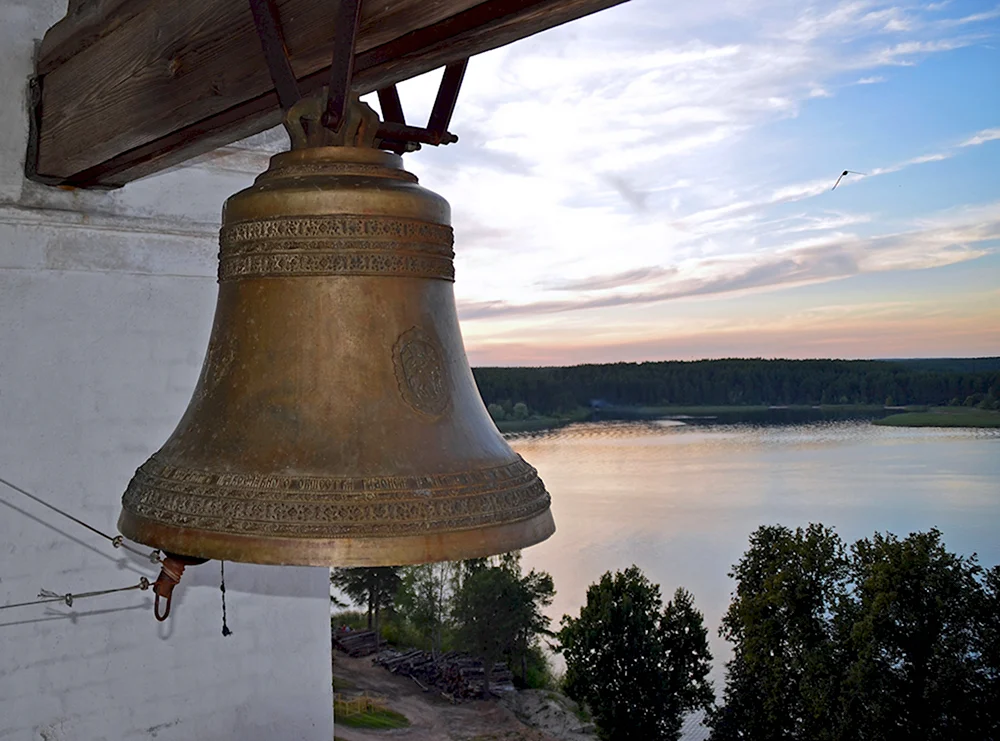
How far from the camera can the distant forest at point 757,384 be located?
12484 millimetres

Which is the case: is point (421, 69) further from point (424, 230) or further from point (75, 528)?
point (75, 528)

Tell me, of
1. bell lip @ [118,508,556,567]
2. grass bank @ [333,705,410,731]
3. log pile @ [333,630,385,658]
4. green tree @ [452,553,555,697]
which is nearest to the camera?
bell lip @ [118,508,556,567]

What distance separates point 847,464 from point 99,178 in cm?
1742

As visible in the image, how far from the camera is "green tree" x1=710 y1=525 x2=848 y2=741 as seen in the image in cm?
1353

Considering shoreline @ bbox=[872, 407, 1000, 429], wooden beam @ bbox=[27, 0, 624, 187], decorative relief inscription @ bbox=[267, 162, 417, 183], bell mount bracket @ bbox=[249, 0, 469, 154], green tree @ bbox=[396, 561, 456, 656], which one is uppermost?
wooden beam @ bbox=[27, 0, 624, 187]

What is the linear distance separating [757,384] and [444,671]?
6.56m

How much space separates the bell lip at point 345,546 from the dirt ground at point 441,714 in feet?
34.8

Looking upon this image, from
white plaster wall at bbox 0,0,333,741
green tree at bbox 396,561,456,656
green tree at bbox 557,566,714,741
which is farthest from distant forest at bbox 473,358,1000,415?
white plaster wall at bbox 0,0,333,741

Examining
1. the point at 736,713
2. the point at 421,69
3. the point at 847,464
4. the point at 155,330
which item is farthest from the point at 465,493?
the point at 847,464

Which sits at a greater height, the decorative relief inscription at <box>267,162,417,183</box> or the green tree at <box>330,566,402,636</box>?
the decorative relief inscription at <box>267,162,417,183</box>

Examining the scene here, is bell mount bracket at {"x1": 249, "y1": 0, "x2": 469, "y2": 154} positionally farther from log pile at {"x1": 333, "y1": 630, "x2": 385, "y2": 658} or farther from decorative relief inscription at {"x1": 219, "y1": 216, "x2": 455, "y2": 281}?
log pile at {"x1": 333, "y1": 630, "x2": 385, "y2": 658}

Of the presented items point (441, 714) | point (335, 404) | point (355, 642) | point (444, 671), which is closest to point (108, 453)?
point (335, 404)

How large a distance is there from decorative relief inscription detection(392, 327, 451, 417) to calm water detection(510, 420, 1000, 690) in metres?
13.7

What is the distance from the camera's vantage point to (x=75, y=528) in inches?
93.0
